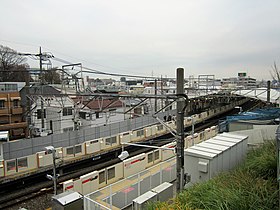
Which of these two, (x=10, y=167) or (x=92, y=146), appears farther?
(x=92, y=146)

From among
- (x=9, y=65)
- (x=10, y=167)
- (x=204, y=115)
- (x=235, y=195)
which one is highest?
(x=9, y=65)

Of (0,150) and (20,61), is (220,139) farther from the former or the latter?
(20,61)

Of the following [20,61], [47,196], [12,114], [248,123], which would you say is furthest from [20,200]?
[20,61]

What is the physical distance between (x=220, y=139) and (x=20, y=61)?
38.9 metres

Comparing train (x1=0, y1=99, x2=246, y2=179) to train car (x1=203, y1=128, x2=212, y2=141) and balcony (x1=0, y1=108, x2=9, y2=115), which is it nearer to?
train car (x1=203, y1=128, x2=212, y2=141)

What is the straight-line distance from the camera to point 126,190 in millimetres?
7074

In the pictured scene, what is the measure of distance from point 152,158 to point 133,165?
5.09 ft

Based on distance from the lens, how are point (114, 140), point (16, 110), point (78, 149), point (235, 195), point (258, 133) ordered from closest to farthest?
point (235, 195) → point (258, 133) → point (78, 149) → point (114, 140) → point (16, 110)

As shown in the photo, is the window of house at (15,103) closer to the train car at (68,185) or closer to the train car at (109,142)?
the train car at (109,142)

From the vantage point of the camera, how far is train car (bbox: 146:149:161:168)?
11.4 metres

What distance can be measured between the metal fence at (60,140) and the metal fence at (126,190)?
25.2 feet

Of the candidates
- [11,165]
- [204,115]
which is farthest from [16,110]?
[204,115]

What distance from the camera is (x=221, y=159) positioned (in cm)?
677

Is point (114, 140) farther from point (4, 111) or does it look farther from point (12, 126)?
point (4, 111)
